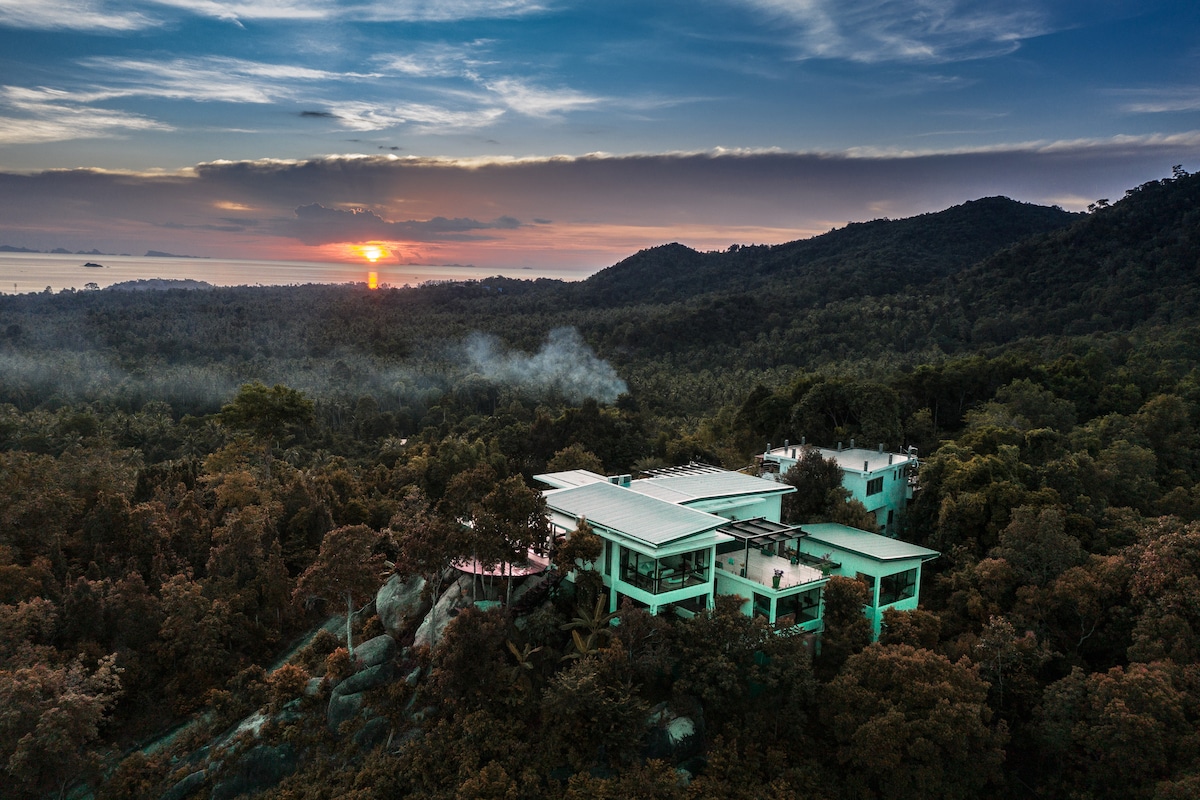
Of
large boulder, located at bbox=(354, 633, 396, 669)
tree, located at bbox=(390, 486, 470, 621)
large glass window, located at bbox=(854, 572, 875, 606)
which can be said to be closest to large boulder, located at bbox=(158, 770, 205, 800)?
large boulder, located at bbox=(354, 633, 396, 669)

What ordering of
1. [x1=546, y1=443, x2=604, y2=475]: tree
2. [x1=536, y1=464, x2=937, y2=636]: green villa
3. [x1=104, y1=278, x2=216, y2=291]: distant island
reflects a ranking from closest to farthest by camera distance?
[x1=536, y1=464, x2=937, y2=636]: green villa
[x1=546, y1=443, x2=604, y2=475]: tree
[x1=104, y1=278, x2=216, y2=291]: distant island

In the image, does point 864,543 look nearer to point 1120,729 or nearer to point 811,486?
point 811,486

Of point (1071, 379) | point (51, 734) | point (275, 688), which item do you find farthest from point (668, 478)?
point (1071, 379)

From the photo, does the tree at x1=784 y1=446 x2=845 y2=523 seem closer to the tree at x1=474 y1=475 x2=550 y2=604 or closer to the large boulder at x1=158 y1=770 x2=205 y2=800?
the tree at x1=474 y1=475 x2=550 y2=604

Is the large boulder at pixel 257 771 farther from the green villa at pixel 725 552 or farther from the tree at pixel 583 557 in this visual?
the green villa at pixel 725 552

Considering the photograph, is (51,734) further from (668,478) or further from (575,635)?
(668,478)
